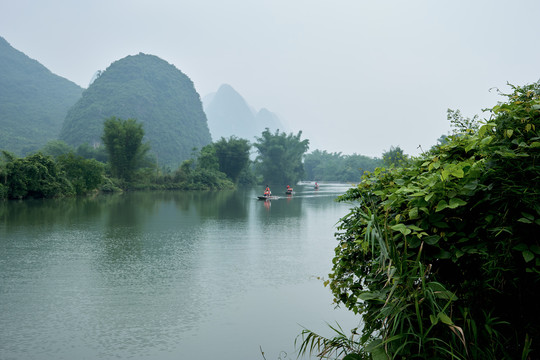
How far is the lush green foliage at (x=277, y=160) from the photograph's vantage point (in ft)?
243

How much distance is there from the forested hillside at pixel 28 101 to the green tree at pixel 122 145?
38.2m

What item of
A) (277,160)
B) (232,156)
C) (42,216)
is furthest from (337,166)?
(42,216)

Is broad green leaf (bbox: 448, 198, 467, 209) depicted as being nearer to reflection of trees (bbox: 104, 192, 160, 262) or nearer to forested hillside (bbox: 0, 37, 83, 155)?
reflection of trees (bbox: 104, 192, 160, 262)

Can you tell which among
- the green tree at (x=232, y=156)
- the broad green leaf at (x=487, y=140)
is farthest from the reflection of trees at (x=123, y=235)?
the green tree at (x=232, y=156)

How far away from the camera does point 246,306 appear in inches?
260

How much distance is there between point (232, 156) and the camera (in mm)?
58062

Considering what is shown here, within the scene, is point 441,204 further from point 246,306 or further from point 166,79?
point 166,79

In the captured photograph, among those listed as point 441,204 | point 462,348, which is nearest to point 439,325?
point 462,348

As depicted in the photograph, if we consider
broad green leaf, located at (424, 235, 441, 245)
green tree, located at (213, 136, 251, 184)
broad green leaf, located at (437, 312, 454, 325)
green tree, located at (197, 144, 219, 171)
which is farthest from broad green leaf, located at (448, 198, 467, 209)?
green tree, located at (213, 136, 251, 184)

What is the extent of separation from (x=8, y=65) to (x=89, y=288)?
122993mm

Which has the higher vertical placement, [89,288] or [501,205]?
[501,205]

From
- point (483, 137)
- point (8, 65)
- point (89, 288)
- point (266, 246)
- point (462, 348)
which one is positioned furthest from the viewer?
point (8, 65)

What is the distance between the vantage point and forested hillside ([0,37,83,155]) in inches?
3118

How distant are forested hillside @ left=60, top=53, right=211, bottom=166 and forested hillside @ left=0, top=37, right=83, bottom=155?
21.9 ft
